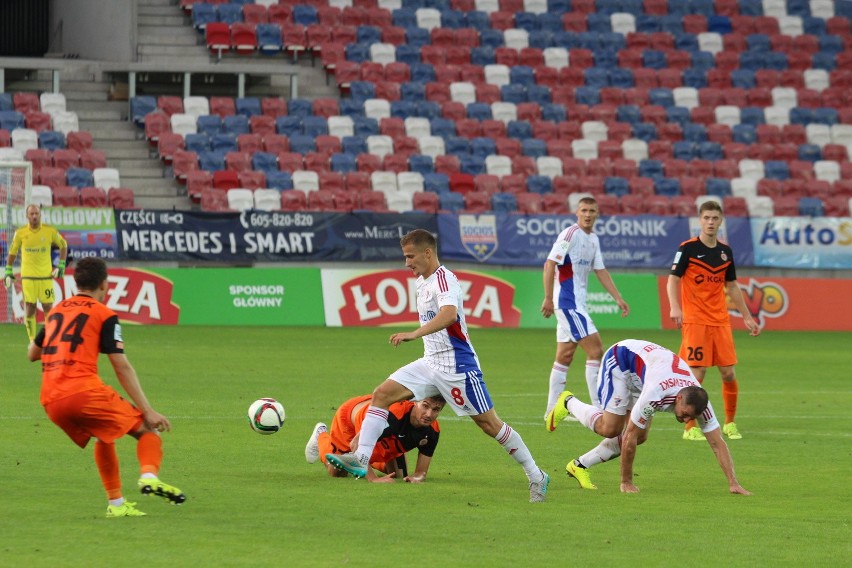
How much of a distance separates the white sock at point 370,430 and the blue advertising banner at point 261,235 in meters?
18.1

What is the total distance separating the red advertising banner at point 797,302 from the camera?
28156mm

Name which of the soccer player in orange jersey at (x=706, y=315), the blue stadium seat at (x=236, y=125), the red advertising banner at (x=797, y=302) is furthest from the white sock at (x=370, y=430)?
the blue stadium seat at (x=236, y=125)

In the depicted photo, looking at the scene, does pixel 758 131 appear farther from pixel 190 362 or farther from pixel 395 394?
pixel 395 394

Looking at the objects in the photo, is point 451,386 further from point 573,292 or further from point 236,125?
point 236,125

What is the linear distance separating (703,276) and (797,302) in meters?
16.4

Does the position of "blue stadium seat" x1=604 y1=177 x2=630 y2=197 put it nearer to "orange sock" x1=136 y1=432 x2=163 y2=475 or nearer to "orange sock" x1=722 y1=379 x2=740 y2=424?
"orange sock" x1=722 y1=379 x2=740 y2=424

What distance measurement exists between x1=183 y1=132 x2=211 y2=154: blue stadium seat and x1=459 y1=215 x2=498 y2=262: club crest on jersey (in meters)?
6.28

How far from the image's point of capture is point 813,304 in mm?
28625

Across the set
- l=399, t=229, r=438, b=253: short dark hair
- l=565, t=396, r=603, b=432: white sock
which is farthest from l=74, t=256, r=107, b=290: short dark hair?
l=565, t=396, r=603, b=432: white sock

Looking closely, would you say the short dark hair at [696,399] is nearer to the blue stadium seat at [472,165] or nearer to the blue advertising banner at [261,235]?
the blue advertising banner at [261,235]

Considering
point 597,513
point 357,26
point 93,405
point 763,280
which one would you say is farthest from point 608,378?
point 357,26

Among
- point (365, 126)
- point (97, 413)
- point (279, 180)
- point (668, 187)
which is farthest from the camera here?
point (668, 187)

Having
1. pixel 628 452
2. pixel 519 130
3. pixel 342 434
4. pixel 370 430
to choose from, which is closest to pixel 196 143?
pixel 519 130

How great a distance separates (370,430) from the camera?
938cm
